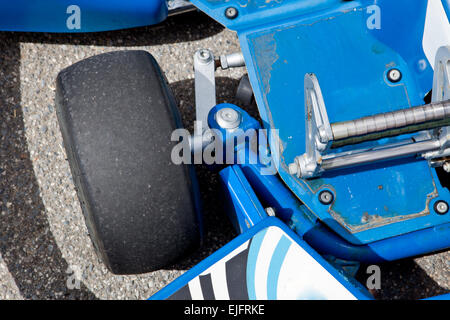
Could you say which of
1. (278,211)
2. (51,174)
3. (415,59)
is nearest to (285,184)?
(278,211)

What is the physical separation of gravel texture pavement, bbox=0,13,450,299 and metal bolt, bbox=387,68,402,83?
586mm

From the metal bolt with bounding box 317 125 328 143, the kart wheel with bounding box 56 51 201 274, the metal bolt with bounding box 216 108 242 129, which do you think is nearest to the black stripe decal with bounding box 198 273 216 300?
the kart wheel with bounding box 56 51 201 274

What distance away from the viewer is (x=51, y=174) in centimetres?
156

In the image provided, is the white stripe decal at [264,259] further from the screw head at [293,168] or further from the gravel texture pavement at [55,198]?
the gravel texture pavement at [55,198]

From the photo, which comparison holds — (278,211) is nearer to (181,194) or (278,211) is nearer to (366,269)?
(181,194)

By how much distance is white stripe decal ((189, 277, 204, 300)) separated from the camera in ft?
3.04

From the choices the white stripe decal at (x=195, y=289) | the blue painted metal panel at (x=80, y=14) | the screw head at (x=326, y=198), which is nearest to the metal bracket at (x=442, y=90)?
the screw head at (x=326, y=198)

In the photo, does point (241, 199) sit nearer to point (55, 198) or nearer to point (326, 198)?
point (326, 198)

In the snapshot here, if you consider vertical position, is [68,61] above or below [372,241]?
above

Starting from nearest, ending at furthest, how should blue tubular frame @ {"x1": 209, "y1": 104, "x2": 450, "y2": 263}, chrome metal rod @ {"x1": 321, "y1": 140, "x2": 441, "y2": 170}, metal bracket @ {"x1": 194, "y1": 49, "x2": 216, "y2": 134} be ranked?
chrome metal rod @ {"x1": 321, "y1": 140, "x2": 441, "y2": 170} → blue tubular frame @ {"x1": 209, "y1": 104, "x2": 450, "y2": 263} → metal bracket @ {"x1": 194, "y1": 49, "x2": 216, "y2": 134}

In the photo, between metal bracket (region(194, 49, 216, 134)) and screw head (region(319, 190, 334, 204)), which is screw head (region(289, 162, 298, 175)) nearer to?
screw head (region(319, 190, 334, 204))

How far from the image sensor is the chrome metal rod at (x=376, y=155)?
1.11m

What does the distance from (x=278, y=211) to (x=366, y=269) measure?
449 mm

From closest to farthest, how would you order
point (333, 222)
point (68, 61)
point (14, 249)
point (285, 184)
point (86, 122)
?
point (86, 122) → point (333, 222) → point (285, 184) → point (14, 249) → point (68, 61)
